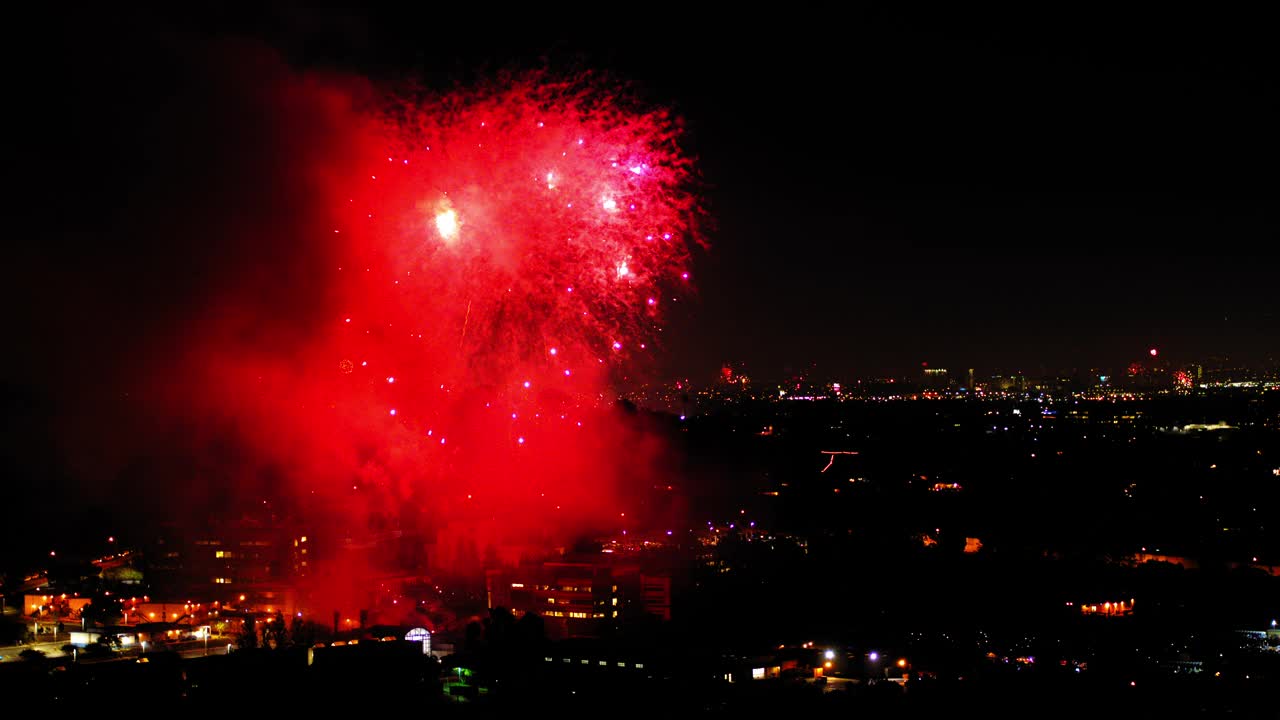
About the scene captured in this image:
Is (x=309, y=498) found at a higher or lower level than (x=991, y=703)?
higher

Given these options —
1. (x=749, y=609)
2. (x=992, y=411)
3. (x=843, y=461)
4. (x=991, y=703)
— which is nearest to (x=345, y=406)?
(x=749, y=609)

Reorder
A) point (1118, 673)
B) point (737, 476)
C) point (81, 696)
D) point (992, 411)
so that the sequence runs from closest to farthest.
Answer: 1. point (81, 696)
2. point (1118, 673)
3. point (737, 476)
4. point (992, 411)

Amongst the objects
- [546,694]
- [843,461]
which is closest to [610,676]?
[546,694]

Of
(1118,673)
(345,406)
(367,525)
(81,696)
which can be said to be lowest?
(1118,673)

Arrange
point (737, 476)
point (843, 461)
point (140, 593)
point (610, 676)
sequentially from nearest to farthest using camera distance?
1. point (610, 676)
2. point (140, 593)
3. point (737, 476)
4. point (843, 461)

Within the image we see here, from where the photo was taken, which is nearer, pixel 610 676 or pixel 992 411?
pixel 610 676

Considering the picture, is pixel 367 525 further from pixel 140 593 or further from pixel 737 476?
pixel 737 476

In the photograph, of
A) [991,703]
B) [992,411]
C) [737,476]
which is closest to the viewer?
[991,703]

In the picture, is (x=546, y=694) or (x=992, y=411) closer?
(x=546, y=694)

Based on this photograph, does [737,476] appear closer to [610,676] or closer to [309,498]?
[309,498]
